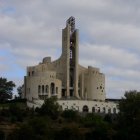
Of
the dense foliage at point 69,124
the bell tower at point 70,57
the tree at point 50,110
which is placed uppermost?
the bell tower at point 70,57

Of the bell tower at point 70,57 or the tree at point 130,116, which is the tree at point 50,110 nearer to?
the tree at point 130,116

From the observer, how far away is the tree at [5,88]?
14425 cm

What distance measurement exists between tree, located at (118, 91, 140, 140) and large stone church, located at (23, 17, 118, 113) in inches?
1344

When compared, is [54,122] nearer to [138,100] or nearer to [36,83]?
→ [138,100]

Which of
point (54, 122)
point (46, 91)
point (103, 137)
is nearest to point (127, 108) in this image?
point (103, 137)

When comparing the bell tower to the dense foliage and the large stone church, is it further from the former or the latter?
the dense foliage

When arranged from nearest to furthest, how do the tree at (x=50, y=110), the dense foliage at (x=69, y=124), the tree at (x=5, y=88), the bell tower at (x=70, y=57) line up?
the dense foliage at (x=69, y=124)
the tree at (x=50, y=110)
the tree at (x=5, y=88)
the bell tower at (x=70, y=57)

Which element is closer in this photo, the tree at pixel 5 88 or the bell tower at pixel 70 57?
the tree at pixel 5 88

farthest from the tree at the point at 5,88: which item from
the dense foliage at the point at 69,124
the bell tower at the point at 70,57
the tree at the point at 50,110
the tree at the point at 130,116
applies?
the tree at the point at 130,116

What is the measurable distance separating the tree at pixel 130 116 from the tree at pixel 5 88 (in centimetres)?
4117

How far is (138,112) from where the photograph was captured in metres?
102

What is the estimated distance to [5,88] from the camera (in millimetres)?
145000

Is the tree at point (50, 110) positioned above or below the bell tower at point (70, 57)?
below

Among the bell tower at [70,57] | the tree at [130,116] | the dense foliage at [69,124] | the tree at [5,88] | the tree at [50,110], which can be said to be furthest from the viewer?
the bell tower at [70,57]
